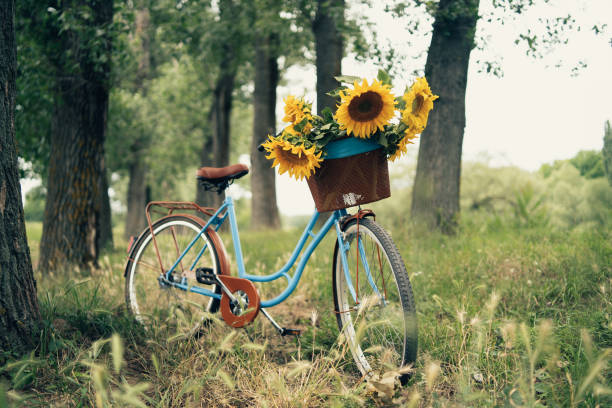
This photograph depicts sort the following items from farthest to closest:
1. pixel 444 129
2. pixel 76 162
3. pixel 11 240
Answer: pixel 444 129, pixel 76 162, pixel 11 240

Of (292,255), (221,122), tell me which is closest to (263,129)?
(221,122)

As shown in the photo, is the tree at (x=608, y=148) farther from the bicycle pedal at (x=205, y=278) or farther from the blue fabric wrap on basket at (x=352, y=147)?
the bicycle pedal at (x=205, y=278)

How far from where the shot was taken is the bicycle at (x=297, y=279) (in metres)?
2.32

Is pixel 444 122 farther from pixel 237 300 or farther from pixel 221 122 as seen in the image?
pixel 221 122

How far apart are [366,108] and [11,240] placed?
7.20 feet

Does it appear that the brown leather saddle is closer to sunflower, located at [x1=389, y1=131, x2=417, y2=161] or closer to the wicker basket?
the wicker basket

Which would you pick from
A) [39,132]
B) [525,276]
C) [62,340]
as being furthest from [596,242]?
[39,132]

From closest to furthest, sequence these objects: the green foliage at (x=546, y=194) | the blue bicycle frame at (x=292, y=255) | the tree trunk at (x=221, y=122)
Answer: the blue bicycle frame at (x=292, y=255)
the green foliage at (x=546, y=194)
the tree trunk at (x=221, y=122)

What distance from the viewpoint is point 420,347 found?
275cm

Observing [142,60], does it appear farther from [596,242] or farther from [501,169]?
[596,242]

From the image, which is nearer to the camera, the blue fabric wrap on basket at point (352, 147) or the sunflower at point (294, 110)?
the blue fabric wrap on basket at point (352, 147)

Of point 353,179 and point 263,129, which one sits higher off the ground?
point 263,129

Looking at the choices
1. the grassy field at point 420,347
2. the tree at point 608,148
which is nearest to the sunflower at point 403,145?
the grassy field at point 420,347

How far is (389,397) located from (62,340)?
1.91 metres
